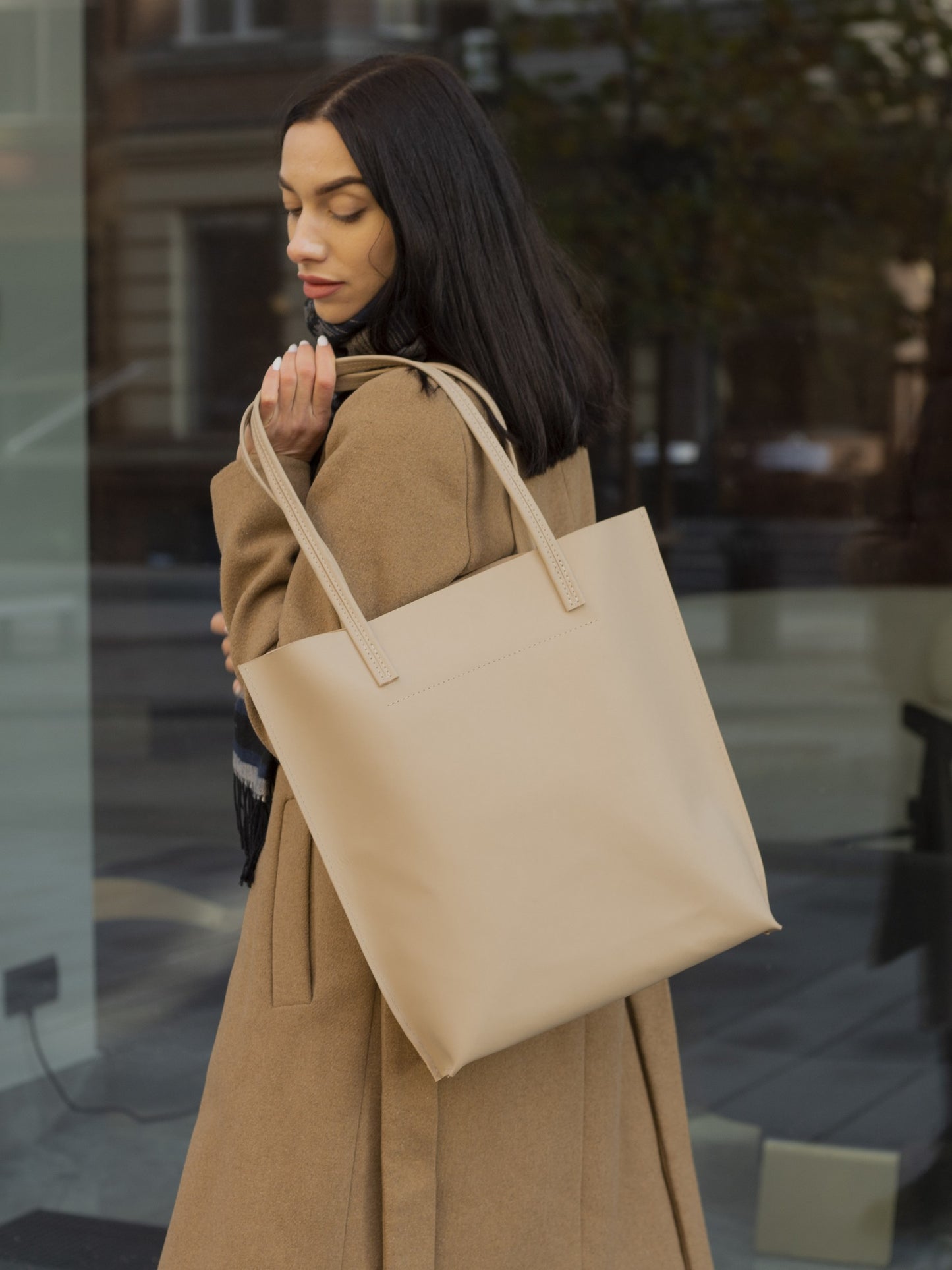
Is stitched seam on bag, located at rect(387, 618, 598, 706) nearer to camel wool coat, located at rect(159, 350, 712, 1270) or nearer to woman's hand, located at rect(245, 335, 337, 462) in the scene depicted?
camel wool coat, located at rect(159, 350, 712, 1270)

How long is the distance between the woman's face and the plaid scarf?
0.09ft

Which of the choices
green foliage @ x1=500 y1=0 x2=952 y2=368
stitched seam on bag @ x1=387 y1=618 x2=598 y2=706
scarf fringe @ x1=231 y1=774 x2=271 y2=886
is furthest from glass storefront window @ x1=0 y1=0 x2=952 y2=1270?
stitched seam on bag @ x1=387 y1=618 x2=598 y2=706

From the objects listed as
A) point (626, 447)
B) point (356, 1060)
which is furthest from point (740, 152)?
point (356, 1060)

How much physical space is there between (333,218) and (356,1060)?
0.76 meters

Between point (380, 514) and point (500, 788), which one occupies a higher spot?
point (380, 514)

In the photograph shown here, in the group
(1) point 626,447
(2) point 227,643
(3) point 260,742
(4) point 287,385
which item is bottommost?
(1) point 626,447

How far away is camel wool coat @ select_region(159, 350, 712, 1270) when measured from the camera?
133 cm

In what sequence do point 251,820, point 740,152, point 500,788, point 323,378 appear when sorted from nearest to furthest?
point 500,788 → point 323,378 → point 251,820 → point 740,152

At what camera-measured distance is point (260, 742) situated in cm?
146

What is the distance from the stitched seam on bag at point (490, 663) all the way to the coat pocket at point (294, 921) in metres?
0.22

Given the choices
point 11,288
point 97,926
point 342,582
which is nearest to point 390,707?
point 342,582

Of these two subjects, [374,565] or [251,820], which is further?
[251,820]

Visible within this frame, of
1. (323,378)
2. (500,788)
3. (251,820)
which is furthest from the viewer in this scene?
(251,820)

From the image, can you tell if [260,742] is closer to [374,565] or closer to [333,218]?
[374,565]
